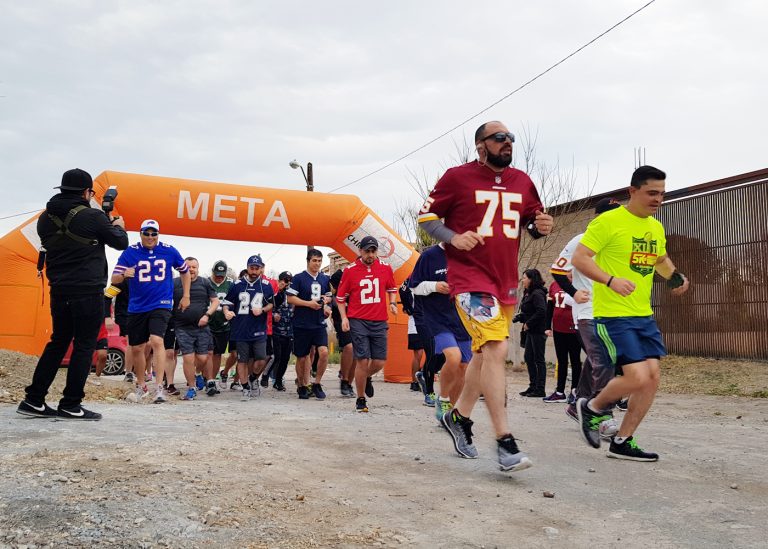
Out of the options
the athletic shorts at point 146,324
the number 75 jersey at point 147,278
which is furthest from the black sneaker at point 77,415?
the number 75 jersey at point 147,278

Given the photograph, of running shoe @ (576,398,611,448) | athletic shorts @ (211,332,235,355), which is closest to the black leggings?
running shoe @ (576,398,611,448)

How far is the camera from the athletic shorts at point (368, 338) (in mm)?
9008

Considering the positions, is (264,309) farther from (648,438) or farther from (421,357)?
(648,438)

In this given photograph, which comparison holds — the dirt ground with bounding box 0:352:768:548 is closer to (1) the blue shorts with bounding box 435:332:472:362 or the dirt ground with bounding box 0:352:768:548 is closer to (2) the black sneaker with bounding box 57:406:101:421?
(2) the black sneaker with bounding box 57:406:101:421

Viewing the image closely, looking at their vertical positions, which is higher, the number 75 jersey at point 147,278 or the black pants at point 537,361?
the number 75 jersey at point 147,278

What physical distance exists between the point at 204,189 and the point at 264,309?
254 cm

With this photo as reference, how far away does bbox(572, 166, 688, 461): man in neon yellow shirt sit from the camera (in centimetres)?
505

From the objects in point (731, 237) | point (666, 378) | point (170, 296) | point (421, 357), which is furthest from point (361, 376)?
point (731, 237)

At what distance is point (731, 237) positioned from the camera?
13141 mm

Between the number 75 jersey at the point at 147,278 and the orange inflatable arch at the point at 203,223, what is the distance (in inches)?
119

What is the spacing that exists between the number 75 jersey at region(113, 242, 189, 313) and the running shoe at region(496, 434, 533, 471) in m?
5.35

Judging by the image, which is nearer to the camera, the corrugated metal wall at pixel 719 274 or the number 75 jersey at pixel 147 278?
the number 75 jersey at pixel 147 278

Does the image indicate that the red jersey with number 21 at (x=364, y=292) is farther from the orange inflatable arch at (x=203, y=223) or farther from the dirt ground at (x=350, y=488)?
the orange inflatable arch at (x=203, y=223)

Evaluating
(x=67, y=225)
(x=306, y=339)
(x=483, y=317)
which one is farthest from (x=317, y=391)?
(x=483, y=317)
